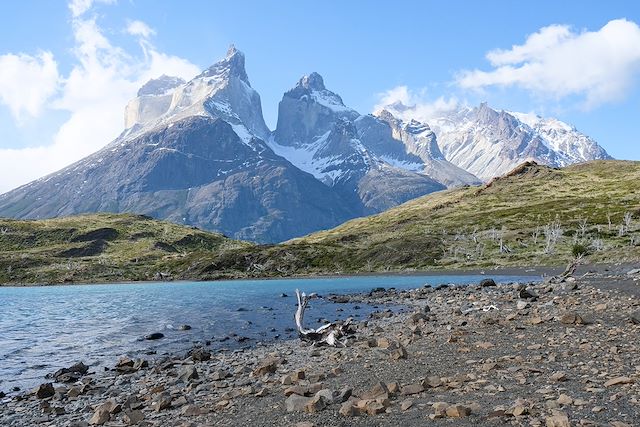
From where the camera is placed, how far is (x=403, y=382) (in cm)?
1961

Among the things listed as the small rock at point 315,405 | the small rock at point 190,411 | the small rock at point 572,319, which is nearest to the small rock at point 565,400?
the small rock at point 315,405

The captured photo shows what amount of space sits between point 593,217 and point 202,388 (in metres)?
180

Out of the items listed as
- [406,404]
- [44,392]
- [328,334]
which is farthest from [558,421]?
[328,334]

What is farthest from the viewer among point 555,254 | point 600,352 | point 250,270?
point 250,270

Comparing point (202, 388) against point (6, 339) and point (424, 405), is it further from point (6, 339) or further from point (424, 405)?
point (6, 339)

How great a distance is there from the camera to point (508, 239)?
543 ft

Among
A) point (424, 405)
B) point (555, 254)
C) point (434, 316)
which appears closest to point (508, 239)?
point (555, 254)

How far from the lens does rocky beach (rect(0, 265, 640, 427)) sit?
1434cm

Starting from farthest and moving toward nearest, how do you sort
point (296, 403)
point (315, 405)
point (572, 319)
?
point (572, 319)
point (296, 403)
point (315, 405)

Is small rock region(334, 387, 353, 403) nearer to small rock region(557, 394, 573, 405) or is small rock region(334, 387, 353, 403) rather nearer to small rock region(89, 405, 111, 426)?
small rock region(557, 394, 573, 405)

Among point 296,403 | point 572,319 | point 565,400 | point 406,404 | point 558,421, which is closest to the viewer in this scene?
point 558,421

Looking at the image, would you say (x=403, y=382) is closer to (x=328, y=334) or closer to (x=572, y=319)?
(x=572, y=319)

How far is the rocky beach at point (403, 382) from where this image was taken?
47.0ft

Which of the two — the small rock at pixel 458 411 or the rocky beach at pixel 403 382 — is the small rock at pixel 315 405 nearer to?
the rocky beach at pixel 403 382
